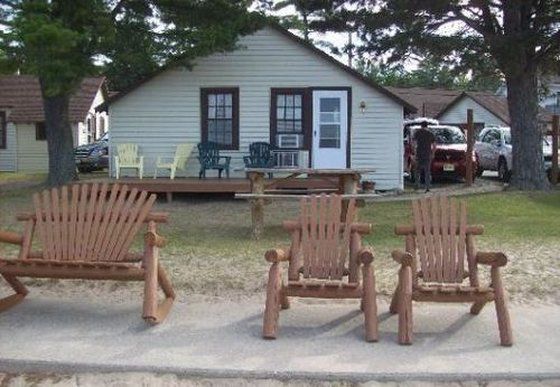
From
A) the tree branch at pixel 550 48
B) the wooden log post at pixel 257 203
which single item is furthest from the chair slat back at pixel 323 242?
the tree branch at pixel 550 48

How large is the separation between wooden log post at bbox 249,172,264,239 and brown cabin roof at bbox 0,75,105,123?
2345 centimetres

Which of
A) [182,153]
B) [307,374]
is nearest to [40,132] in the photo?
[182,153]

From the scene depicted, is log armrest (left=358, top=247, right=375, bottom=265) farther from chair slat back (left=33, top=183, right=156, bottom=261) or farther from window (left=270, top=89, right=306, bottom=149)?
window (left=270, top=89, right=306, bottom=149)

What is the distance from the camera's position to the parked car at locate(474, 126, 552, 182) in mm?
22531

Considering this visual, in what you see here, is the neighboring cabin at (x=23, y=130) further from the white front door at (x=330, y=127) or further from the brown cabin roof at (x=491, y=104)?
the brown cabin roof at (x=491, y=104)

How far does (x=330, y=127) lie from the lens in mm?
18391

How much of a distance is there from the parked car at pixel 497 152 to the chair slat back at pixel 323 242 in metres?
16.1

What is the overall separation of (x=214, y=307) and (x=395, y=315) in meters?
1.60

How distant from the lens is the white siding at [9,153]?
33469 millimetres

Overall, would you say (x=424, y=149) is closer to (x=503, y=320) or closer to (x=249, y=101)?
(x=249, y=101)

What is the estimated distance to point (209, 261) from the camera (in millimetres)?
8898

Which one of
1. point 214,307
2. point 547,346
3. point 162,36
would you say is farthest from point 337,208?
point 162,36

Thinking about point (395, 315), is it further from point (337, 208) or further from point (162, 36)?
point (162, 36)

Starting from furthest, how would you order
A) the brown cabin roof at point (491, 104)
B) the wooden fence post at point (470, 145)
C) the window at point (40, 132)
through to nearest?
the brown cabin roof at point (491, 104)
the window at point (40, 132)
the wooden fence post at point (470, 145)
